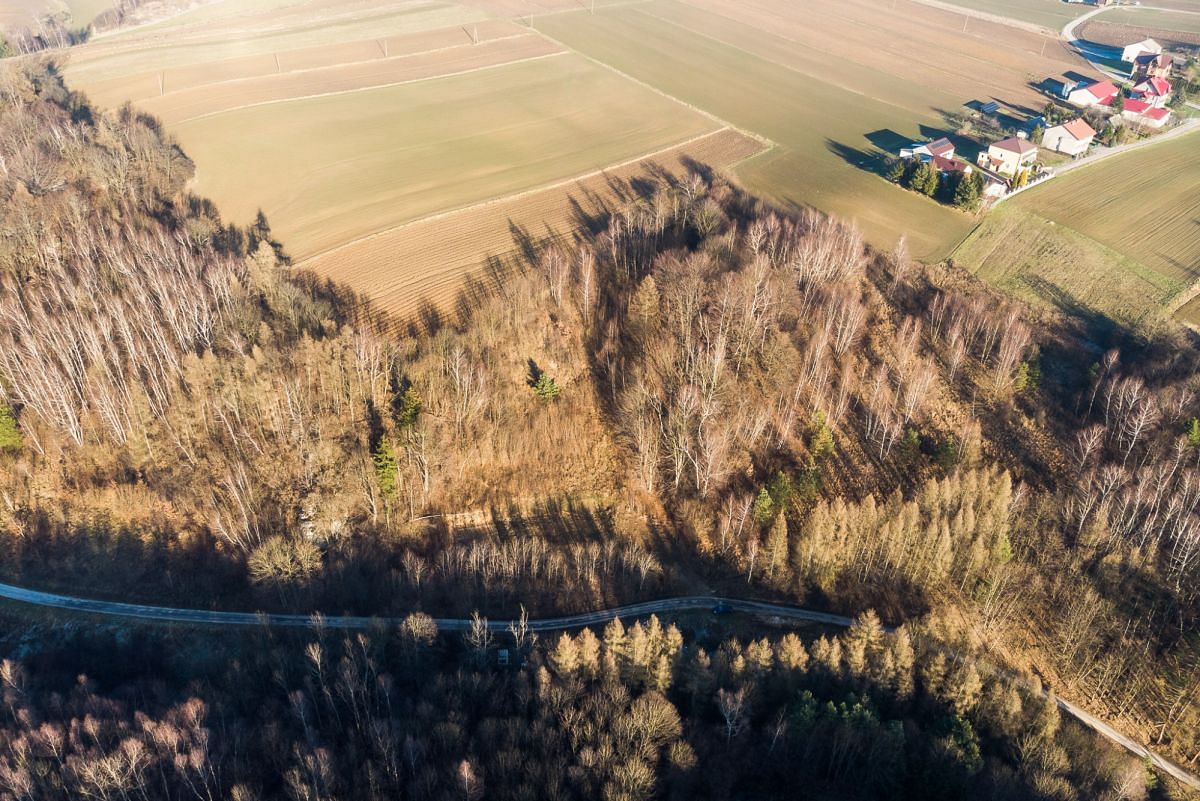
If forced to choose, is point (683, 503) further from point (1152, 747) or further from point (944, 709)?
point (1152, 747)

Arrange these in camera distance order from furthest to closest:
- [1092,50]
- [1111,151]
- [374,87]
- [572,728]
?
[1092,50]
[374,87]
[1111,151]
[572,728]

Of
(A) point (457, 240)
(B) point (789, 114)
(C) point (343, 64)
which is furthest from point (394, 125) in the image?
(B) point (789, 114)

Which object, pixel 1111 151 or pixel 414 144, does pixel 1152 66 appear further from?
pixel 414 144

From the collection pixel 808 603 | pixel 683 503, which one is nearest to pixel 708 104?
pixel 683 503

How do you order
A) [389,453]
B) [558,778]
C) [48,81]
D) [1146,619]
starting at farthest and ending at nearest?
[48,81] < [389,453] < [1146,619] < [558,778]

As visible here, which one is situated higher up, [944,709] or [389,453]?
[389,453]

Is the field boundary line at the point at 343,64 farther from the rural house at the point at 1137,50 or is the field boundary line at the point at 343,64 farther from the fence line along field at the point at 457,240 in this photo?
the rural house at the point at 1137,50

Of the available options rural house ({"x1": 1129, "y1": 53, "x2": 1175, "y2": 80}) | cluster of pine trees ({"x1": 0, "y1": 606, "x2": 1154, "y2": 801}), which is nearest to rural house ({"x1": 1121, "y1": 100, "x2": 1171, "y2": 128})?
rural house ({"x1": 1129, "y1": 53, "x2": 1175, "y2": 80})
